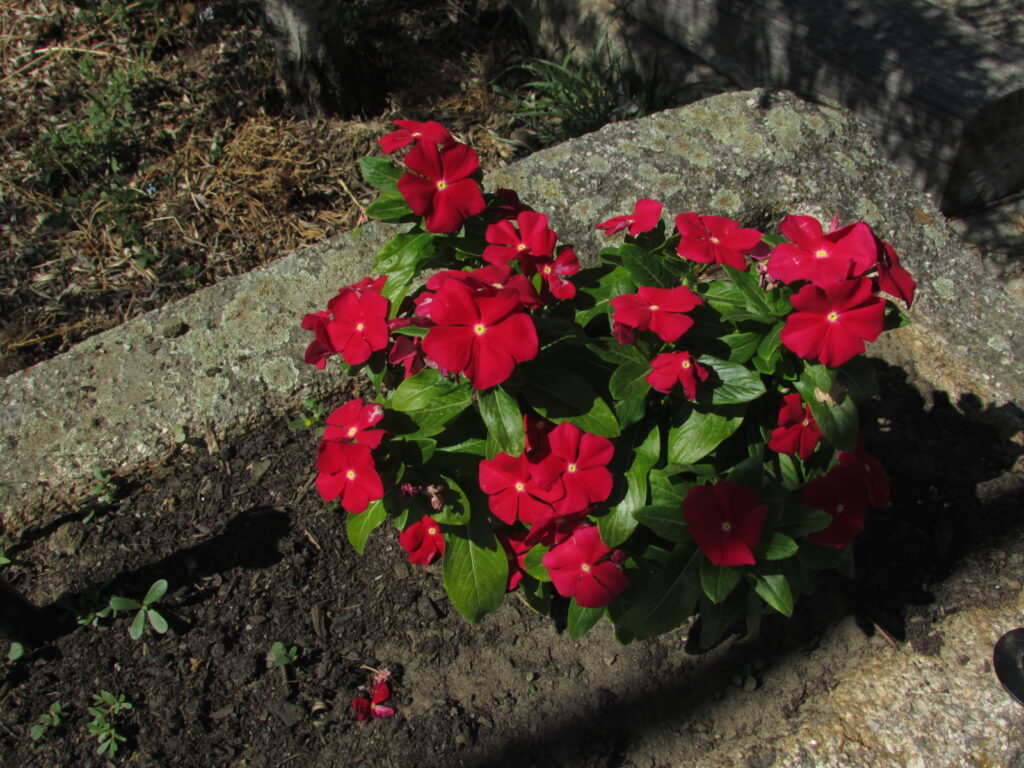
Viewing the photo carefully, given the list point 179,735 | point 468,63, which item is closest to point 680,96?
point 468,63

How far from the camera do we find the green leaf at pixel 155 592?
2057 mm

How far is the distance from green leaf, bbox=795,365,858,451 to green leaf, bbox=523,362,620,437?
0.36 metres

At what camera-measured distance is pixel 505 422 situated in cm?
143

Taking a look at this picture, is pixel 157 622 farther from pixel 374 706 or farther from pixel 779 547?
pixel 779 547

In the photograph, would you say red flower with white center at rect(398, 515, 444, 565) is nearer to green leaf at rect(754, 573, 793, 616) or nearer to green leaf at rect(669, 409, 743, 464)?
green leaf at rect(669, 409, 743, 464)

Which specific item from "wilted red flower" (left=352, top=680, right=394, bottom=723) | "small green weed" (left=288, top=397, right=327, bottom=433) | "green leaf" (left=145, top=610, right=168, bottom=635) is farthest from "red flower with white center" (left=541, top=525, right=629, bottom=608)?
"green leaf" (left=145, top=610, right=168, bottom=635)

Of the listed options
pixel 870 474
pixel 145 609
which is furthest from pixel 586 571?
pixel 145 609

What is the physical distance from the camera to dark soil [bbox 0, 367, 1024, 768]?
1967mm

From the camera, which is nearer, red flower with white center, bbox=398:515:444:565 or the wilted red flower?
red flower with white center, bbox=398:515:444:565

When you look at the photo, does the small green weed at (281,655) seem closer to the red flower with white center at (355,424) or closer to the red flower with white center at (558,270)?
the red flower with white center at (355,424)

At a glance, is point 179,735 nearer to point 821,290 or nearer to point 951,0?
point 821,290

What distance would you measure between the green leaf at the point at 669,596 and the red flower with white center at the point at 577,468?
0.69 ft

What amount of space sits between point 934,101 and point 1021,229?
731mm

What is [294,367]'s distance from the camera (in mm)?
2338
